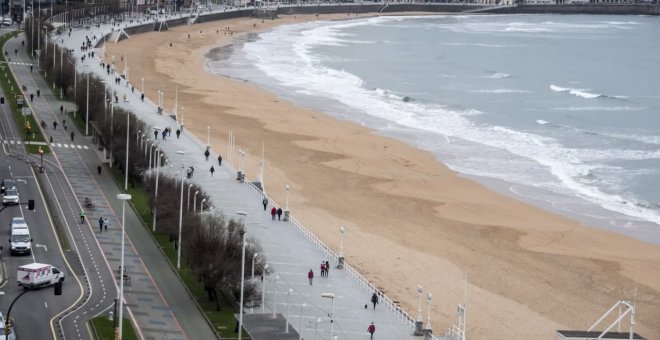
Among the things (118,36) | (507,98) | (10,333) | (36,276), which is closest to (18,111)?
(507,98)

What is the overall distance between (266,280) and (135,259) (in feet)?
19.9

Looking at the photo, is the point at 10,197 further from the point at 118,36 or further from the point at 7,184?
the point at 118,36

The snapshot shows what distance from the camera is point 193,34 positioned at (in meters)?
140

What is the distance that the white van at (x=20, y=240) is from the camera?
4209 cm

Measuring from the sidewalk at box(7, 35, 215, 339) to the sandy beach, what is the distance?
5.05m

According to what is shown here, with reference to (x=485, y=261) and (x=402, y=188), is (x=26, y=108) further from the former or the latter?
(x=485, y=261)

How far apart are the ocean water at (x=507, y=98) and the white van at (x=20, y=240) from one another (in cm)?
2235

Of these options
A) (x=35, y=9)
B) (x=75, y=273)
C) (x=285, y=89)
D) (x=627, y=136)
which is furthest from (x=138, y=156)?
(x=35, y=9)

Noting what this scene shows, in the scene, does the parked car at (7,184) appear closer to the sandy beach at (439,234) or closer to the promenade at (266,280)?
the promenade at (266,280)

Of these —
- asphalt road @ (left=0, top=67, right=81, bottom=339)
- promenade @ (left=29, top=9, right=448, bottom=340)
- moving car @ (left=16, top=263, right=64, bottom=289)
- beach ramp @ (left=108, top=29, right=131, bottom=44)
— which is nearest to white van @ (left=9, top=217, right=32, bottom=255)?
asphalt road @ (left=0, top=67, right=81, bottom=339)

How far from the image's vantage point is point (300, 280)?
39.4 m

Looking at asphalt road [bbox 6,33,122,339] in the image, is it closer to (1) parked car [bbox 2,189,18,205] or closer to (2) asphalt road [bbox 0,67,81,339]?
(2) asphalt road [bbox 0,67,81,339]

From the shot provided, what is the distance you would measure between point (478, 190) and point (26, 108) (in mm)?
27782

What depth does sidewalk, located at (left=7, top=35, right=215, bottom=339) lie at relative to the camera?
36219 millimetres
